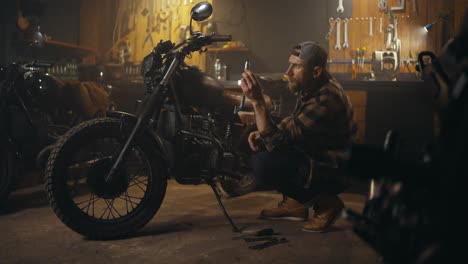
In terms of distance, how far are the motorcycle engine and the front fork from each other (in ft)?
0.69

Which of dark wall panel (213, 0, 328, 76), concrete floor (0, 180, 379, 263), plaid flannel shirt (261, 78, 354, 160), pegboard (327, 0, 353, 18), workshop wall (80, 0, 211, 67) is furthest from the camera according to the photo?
workshop wall (80, 0, 211, 67)

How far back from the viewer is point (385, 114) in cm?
402

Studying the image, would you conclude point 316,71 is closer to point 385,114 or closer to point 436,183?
point 385,114

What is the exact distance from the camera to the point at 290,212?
2896mm

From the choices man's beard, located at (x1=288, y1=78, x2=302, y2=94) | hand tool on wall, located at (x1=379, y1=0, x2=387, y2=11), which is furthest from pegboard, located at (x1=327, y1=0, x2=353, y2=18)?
man's beard, located at (x1=288, y1=78, x2=302, y2=94)

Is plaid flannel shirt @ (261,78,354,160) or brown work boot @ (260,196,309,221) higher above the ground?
plaid flannel shirt @ (261,78,354,160)

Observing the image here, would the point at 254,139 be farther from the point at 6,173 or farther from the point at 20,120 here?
the point at 20,120

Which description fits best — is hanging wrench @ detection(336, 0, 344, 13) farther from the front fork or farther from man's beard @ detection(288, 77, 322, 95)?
the front fork

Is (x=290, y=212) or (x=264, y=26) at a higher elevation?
(x=264, y=26)

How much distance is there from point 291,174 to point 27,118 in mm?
1980

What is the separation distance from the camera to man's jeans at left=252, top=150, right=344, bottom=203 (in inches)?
99.0

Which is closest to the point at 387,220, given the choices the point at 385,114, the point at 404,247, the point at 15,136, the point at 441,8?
the point at 404,247

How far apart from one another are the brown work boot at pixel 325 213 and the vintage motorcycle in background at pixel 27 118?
6.27 feet

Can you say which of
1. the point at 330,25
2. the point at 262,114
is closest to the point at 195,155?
the point at 262,114
